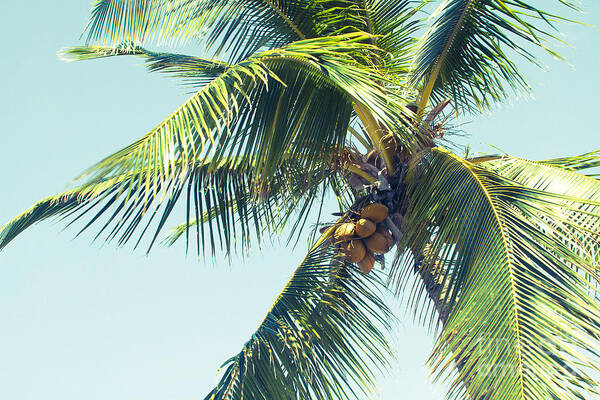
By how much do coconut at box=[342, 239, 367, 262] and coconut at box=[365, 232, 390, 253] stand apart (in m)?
0.06

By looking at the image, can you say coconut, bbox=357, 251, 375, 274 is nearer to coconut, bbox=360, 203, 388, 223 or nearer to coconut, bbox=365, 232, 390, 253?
coconut, bbox=365, 232, 390, 253

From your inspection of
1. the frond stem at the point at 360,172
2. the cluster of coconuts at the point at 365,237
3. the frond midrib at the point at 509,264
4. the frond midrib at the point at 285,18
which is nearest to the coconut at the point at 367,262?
the cluster of coconuts at the point at 365,237

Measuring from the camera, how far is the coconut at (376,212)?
16.6 ft

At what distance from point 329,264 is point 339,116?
4.24 ft

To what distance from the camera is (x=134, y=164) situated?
134 inches

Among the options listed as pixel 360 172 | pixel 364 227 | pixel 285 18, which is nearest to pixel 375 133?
pixel 360 172

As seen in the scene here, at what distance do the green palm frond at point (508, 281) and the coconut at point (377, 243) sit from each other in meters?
0.29

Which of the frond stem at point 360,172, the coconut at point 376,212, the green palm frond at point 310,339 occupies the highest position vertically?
the frond stem at point 360,172

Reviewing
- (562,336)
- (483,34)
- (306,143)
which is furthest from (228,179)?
(562,336)

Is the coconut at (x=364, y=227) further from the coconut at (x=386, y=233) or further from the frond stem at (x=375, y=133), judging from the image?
the frond stem at (x=375, y=133)

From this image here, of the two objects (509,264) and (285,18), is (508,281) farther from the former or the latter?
(285,18)

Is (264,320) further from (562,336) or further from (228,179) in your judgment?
(562,336)

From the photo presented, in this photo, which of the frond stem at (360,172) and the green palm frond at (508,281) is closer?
the green palm frond at (508,281)

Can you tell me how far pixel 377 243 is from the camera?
5074mm
